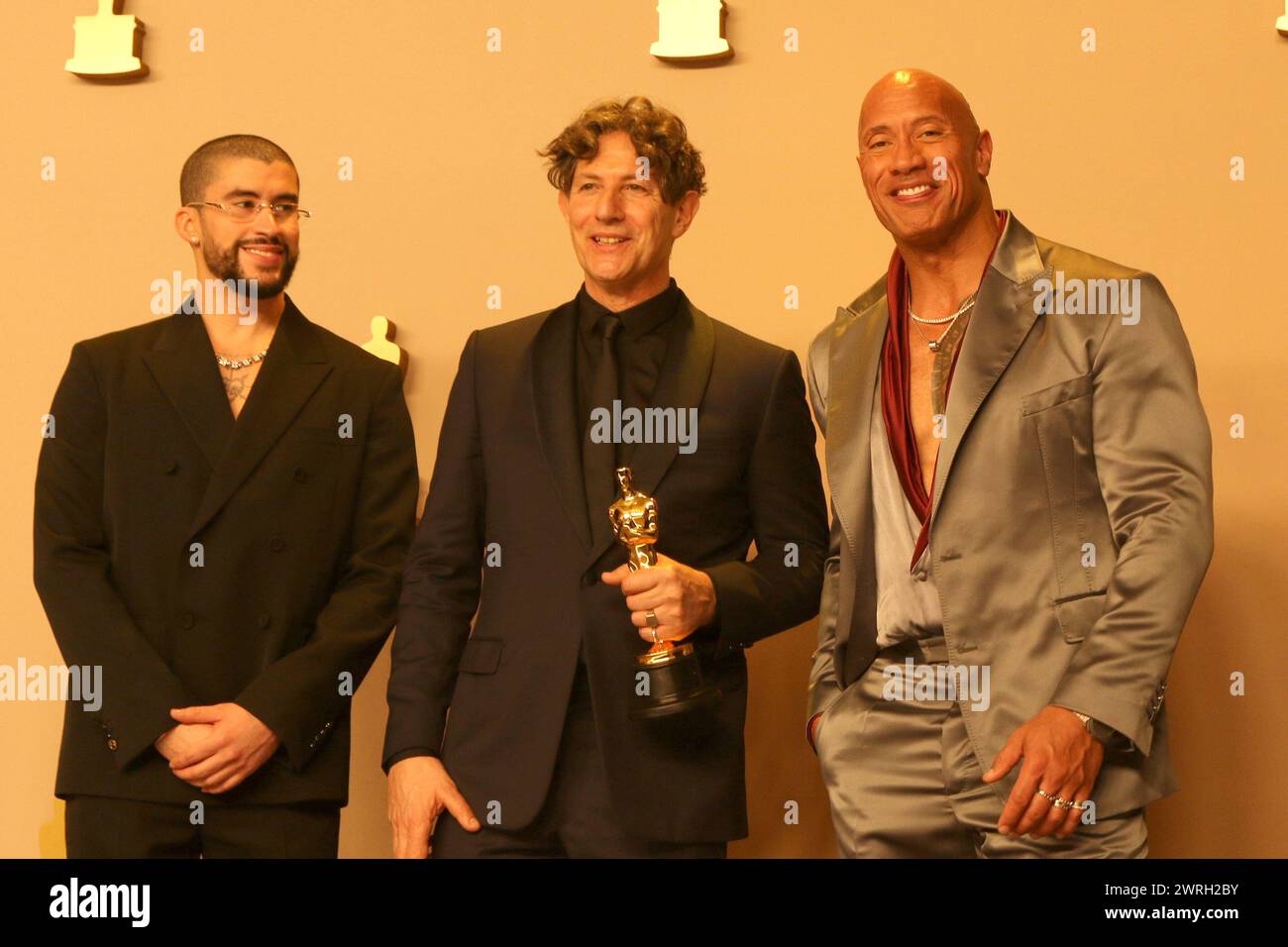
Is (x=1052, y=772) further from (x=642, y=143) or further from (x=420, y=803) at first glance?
(x=642, y=143)

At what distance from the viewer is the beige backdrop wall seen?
416cm

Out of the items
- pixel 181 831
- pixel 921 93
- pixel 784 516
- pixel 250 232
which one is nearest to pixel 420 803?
pixel 181 831

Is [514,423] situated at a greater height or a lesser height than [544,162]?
lesser

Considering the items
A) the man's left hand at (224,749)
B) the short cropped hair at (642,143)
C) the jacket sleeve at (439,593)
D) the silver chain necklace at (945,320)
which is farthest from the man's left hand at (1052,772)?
the man's left hand at (224,749)

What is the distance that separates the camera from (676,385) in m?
3.19

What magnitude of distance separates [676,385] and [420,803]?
909mm

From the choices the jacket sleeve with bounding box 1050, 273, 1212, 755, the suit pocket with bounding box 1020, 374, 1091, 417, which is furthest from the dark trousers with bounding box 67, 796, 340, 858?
the suit pocket with bounding box 1020, 374, 1091, 417

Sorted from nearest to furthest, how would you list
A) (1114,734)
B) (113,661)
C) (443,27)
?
(1114,734), (113,661), (443,27)

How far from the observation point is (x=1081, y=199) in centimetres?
425

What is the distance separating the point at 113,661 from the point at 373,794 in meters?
1.41

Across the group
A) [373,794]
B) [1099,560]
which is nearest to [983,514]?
[1099,560]

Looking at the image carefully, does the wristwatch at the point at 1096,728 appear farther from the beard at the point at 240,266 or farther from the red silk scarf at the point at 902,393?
the beard at the point at 240,266

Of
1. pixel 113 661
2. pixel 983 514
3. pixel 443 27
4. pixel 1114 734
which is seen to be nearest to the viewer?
pixel 1114 734
